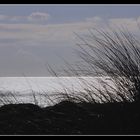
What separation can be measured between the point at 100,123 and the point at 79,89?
490 millimetres

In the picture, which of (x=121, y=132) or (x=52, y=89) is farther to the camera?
(x=52, y=89)

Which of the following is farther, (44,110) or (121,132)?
(44,110)
